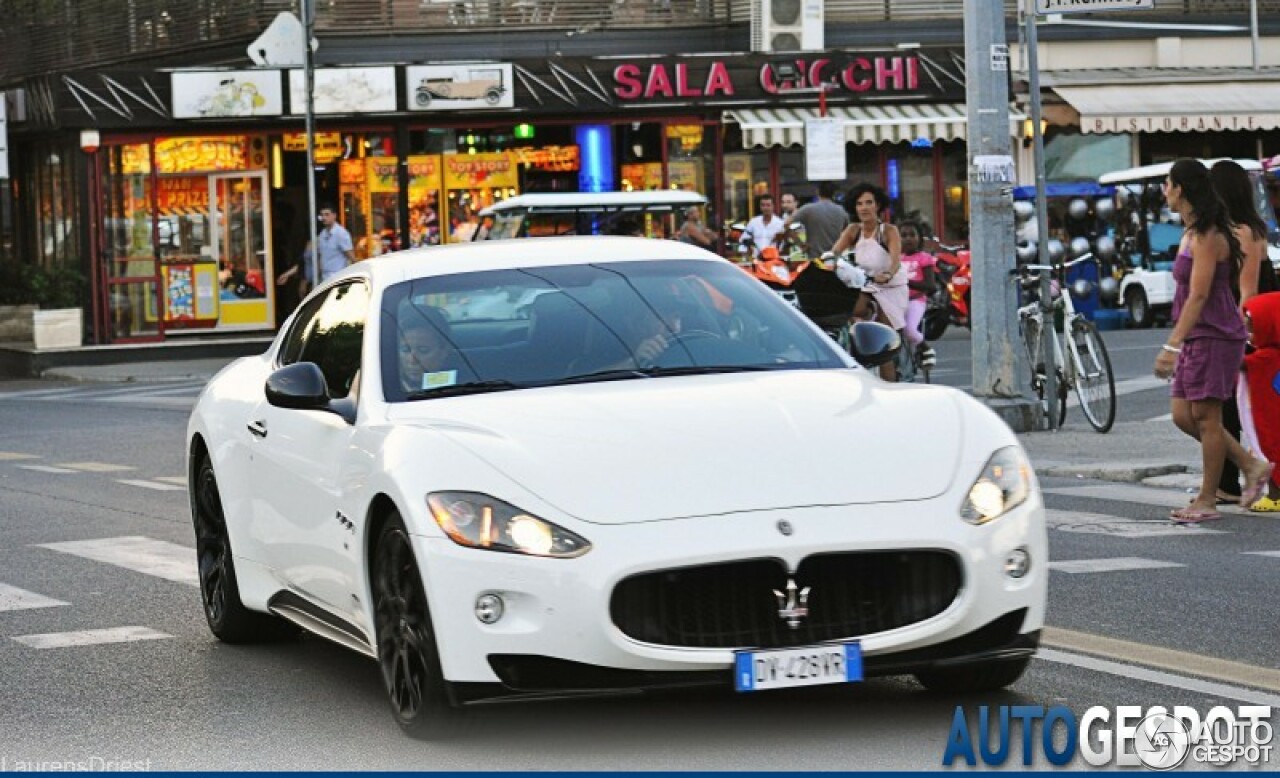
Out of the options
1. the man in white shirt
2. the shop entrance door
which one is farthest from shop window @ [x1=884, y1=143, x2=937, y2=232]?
the shop entrance door

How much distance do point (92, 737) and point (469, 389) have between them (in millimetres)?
1541

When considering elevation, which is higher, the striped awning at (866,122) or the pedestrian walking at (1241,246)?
the striped awning at (866,122)

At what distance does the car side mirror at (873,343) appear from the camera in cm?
852

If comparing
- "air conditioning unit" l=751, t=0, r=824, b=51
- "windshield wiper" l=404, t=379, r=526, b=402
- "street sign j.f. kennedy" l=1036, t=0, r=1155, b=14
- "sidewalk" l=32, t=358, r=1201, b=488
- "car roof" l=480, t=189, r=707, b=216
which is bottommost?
"sidewalk" l=32, t=358, r=1201, b=488

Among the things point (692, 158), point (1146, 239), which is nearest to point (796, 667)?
point (1146, 239)

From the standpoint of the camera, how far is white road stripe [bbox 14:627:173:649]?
9562 mm

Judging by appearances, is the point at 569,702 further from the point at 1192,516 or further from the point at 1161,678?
the point at 1192,516

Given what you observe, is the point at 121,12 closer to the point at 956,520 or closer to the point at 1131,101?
the point at 1131,101

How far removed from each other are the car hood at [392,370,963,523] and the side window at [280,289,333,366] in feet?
5.34

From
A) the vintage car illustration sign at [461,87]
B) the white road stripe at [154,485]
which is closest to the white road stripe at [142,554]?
the white road stripe at [154,485]

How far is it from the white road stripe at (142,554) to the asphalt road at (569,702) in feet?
0.08

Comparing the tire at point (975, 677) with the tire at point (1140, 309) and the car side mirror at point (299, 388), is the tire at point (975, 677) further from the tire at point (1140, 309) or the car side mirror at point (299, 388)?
the tire at point (1140, 309)

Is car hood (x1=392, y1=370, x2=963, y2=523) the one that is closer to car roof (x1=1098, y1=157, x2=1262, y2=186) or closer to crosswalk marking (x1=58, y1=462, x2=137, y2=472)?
crosswalk marking (x1=58, y1=462, x2=137, y2=472)

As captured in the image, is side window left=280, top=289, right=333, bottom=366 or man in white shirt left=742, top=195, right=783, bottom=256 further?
man in white shirt left=742, top=195, right=783, bottom=256
